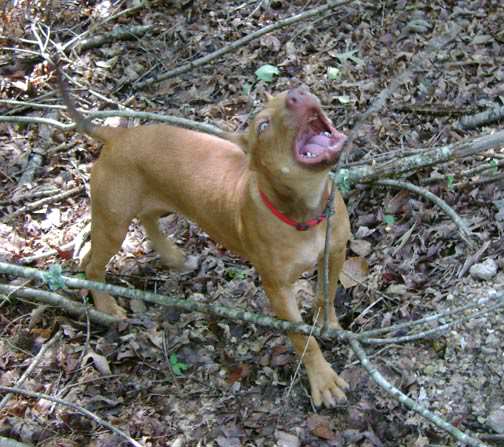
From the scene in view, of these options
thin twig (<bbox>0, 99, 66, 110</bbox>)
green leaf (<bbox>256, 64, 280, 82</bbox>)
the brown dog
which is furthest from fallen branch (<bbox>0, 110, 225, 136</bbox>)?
green leaf (<bbox>256, 64, 280, 82</bbox>)

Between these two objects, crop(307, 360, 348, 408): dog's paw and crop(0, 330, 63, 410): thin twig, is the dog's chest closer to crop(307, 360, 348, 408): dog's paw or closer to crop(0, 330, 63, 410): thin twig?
crop(307, 360, 348, 408): dog's paw

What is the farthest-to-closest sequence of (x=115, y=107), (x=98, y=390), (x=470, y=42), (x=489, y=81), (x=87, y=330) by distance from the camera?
(x=115, y=107) → (x=470, y=42) → (x=489, y=81) → (x=87, y=330) → (x=98, y=390)

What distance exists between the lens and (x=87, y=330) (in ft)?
16.8

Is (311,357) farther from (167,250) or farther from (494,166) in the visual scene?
(494,166)

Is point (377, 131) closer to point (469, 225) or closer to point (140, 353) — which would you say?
point (469, 225)

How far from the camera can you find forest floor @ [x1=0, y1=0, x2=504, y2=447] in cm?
423

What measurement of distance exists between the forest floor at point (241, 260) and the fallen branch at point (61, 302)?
0.29 feet

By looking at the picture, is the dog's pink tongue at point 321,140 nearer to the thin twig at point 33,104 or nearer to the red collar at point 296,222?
the red collar at point 296,222

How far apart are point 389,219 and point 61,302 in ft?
9.16

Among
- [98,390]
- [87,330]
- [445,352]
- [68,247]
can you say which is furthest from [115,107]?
[445,352]

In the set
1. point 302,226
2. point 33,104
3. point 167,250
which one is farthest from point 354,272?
point 33,104

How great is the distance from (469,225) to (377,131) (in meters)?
1.41

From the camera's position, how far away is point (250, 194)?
4008 millimetres

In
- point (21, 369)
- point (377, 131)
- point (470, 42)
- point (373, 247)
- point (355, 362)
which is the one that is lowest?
point (21, 369)
